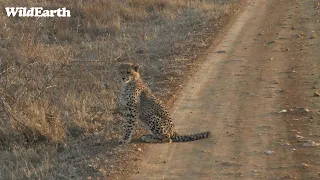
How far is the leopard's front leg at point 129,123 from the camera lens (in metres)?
7.05

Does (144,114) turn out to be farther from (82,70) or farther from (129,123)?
(82,70)

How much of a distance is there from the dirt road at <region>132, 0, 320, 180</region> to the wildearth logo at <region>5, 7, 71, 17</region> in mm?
6036

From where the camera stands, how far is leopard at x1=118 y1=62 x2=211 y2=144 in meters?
7.08

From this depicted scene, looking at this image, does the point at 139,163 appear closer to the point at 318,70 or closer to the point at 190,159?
the point at 190,159

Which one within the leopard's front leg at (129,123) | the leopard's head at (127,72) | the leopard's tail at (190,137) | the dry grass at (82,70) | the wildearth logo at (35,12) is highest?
the leopard's head at (127,72)

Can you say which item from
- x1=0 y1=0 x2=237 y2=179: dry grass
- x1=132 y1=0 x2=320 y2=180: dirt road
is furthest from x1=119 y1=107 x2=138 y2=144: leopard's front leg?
x1=132 y1=0 x2=320 y2=180: dirt road

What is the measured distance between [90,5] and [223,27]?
4.82 m

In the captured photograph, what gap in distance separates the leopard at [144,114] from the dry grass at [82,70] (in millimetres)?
370

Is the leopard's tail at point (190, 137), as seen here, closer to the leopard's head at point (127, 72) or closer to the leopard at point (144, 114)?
the leopard at point (144, 114)

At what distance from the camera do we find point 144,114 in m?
7.14

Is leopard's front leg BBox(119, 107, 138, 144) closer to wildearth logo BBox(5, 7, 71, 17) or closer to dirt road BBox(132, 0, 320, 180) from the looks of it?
dirt road BBox(132, 0, 320, 180)

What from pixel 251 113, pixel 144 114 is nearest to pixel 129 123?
pixel 144 114

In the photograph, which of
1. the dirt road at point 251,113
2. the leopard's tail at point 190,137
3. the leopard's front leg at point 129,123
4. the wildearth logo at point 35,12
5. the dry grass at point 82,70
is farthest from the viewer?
the wildearth logo at point 35,12

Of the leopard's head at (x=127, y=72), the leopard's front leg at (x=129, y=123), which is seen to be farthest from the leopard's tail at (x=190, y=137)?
the leopard's head at (x=127, y=72)
